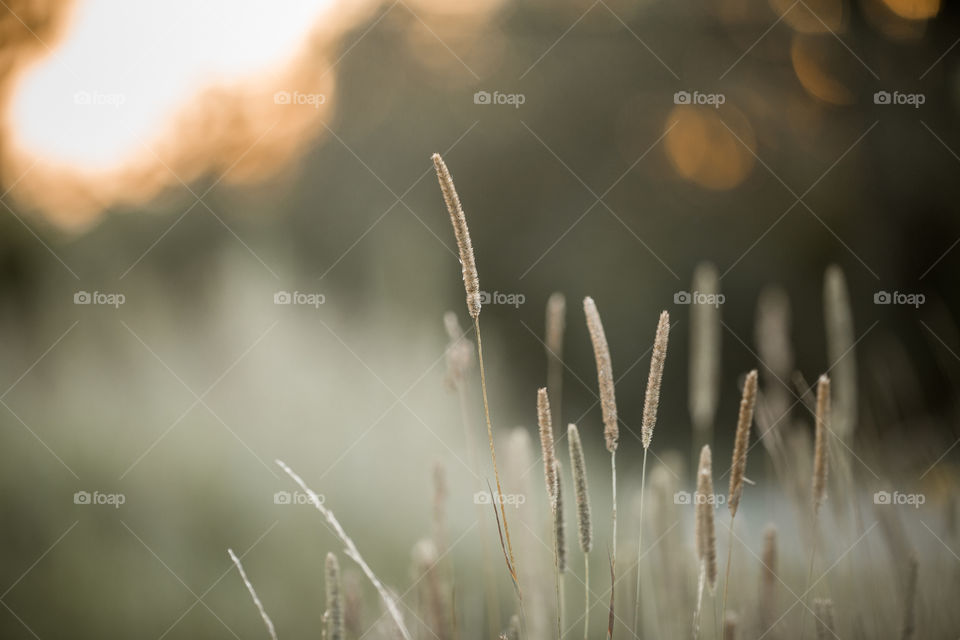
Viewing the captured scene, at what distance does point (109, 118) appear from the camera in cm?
285

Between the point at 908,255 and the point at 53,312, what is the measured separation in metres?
4.69

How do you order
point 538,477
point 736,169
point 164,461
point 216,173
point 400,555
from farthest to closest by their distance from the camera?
point 736,169 → point 216,173 → point 538,477 → point 164,461 → point 400,555

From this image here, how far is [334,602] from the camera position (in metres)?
0.59

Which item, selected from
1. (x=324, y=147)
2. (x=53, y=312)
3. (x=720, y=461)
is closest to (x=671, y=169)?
(x=720, y=461)

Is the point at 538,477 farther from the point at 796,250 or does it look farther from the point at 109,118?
the point at 796,250

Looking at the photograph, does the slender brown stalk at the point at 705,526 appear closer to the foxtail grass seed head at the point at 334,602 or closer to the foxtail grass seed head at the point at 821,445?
the foxtail grass seed head at the point at 821,445

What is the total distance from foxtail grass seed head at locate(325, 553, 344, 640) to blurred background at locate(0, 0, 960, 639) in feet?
2.20

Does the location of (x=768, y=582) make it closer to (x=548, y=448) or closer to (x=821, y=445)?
(x=821, y=445)

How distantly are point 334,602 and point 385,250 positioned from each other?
3107 mm

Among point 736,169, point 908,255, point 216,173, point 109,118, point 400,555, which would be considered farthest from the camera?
point 736,169

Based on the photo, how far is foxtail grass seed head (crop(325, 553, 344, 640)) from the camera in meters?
0.59

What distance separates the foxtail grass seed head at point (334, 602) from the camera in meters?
0.59

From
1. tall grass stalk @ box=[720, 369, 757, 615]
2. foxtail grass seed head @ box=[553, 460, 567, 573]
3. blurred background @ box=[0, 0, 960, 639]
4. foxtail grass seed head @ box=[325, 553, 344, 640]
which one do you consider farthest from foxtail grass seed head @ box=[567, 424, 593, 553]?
blurred background @ box=[0, 0, 960, 639]

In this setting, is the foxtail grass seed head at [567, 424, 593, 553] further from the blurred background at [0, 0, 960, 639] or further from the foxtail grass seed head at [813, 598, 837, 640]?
the blurred background at [0, 0, 960, 639]
